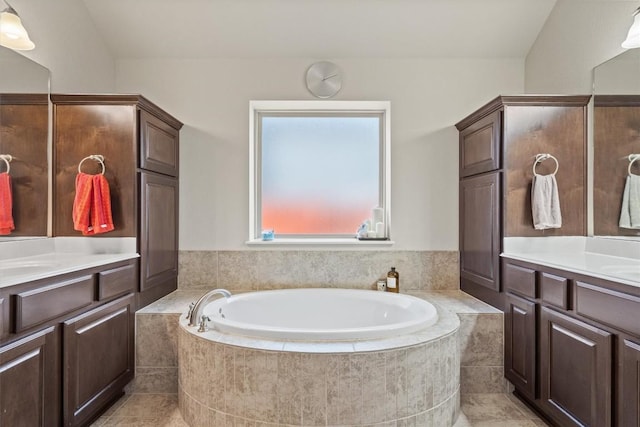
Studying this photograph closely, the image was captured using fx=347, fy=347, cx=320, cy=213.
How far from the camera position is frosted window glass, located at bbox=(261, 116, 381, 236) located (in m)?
3.11

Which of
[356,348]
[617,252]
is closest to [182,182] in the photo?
[356,348]

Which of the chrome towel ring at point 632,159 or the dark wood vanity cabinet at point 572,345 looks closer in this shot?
the dark wood vanity cabinet at point 572,345

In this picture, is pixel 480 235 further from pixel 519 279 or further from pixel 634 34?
pixel 634 34

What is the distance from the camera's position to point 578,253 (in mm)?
2230

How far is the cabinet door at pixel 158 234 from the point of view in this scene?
230 cm

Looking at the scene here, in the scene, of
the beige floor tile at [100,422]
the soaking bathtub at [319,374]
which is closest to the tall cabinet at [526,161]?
the soaking bathtub at [319,374]

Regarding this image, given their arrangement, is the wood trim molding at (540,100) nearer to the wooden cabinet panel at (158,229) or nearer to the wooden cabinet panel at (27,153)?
the wooden cabinet panel at (158,229)

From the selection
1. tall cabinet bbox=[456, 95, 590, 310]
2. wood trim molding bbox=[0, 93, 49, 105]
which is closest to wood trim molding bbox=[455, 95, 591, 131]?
A: tall cabinet bbox=[456, 95, 590, 310]

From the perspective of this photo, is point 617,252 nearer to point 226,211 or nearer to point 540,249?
point 540,249

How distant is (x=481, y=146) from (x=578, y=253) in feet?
3.04

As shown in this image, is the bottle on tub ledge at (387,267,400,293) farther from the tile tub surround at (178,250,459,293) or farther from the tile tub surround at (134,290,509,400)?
the tile tub surround at (134,290,509,400)

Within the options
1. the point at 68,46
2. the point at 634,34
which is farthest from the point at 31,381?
the point at 634,34

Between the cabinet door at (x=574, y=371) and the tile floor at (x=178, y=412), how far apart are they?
214 mm

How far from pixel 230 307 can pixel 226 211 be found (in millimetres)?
865
